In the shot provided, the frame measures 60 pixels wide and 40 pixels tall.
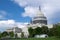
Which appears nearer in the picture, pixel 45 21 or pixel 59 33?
pixel 59 33

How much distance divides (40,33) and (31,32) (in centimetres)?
314

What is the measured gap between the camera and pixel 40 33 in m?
68.0

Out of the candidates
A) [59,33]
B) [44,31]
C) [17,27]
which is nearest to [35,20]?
[17,27]

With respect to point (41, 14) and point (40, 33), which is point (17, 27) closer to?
point (41, 14)

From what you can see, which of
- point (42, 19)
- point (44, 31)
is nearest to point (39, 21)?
point (42, 19)

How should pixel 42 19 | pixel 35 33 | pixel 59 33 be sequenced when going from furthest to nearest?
pixel 42 19
pixel 35 33
pixel 59 33

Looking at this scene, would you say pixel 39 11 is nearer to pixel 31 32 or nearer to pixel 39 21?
pixel 39 21

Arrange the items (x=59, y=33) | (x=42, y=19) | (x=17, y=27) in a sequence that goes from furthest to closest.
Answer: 1. (x=17, y=27)
2. (x=42, y=19)
3. (x=59, y=33)

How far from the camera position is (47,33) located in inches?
2694

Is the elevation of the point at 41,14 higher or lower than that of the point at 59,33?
higher

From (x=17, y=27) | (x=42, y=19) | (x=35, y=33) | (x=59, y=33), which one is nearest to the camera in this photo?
(x=59, y=33)

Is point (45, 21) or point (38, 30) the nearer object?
point (38, 30)

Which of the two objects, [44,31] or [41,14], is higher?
[41,14]

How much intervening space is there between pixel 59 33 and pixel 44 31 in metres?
19.6
